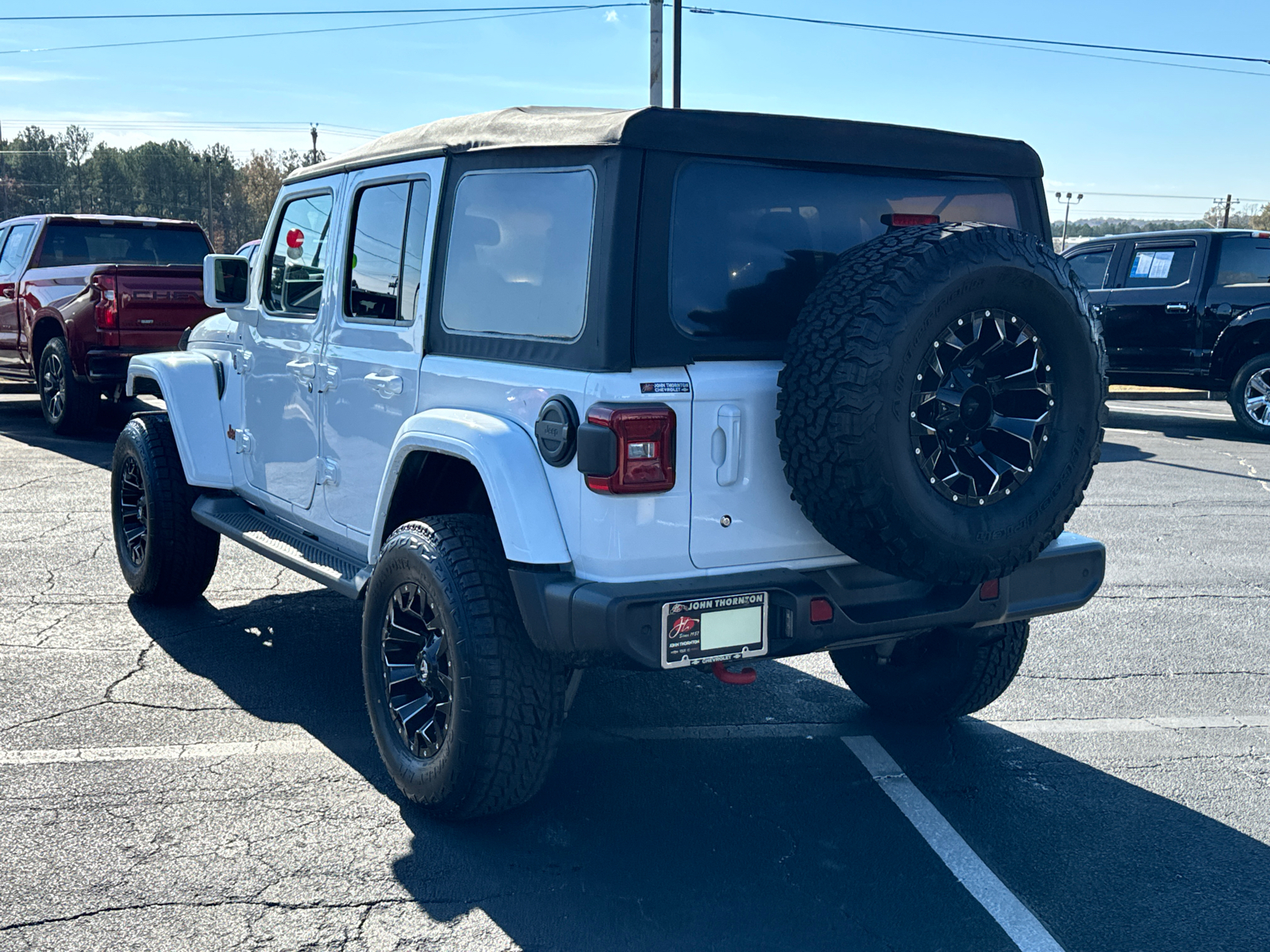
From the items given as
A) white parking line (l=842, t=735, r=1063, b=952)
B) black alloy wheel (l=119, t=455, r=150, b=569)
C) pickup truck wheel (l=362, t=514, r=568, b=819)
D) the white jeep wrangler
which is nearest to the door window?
the white jeep wrangler

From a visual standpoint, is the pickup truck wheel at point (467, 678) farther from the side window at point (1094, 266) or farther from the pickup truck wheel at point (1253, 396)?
the side window at point (1094, 266)

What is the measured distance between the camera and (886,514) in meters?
3.05

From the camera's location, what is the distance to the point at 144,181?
113312 millimetres

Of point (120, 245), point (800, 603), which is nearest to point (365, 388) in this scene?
point (800, 603)

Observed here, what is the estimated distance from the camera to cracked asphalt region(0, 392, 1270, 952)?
305 cm

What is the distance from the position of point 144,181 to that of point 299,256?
120271mm

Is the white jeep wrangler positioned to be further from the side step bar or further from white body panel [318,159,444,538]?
the side step bar

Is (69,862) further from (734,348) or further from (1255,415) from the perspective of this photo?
(1255,415)

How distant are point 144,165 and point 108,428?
369 ft

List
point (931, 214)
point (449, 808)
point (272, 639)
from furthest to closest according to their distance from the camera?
point (272, 639)
point (931, 214)
point (449, 808)

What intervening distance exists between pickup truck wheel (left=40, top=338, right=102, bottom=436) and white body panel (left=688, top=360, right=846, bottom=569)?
972 cm

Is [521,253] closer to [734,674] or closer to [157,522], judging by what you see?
[734,674]

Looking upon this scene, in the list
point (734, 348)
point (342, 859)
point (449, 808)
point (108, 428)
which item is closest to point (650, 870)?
point (449, 808)

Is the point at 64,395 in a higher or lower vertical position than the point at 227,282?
lower
